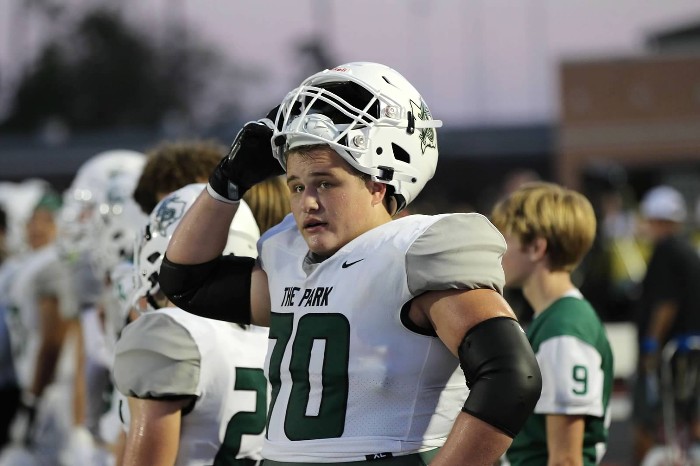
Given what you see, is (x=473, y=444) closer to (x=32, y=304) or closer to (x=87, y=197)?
(x=87, y=197)

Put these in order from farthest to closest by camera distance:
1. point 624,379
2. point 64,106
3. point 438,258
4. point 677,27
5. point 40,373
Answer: point 64,106, point 677,27, point 624,379, point 40,373, point 438,258

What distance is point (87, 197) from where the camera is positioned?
18.0ft

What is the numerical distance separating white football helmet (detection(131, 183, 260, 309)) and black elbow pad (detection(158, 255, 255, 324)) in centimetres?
30

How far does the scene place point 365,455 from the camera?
258 cm

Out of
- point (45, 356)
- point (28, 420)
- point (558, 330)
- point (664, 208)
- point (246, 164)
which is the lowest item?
point (28, 420)

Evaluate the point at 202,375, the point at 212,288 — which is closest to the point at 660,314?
the point at 202,375

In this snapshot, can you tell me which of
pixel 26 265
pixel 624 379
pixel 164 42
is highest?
pixel 164 42

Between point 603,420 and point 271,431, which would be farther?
point 603,420

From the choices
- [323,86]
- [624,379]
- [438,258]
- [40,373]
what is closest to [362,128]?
[323,86]

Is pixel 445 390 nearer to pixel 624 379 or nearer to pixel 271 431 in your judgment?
pixel 271 431

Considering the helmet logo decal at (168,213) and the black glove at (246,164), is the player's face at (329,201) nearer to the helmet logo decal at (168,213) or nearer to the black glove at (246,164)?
the black glove at (246,164)

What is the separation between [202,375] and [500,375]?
109cm

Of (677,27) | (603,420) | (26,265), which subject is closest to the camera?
(603,420)

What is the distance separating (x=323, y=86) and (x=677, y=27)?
42.6 meters
